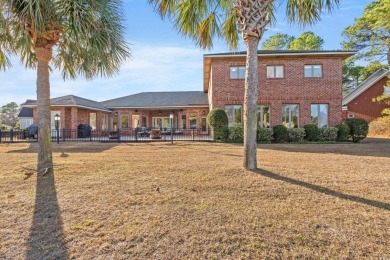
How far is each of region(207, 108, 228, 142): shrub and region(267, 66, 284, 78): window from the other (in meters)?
4.85

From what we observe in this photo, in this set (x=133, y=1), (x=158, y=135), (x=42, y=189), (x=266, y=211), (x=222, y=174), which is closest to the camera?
(x=266, y=211)

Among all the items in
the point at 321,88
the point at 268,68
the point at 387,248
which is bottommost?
the point at 387,248

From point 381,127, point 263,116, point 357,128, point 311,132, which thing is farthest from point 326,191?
point 381,127

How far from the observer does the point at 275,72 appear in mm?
15312

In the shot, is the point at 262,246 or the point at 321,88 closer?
the point at 262,246

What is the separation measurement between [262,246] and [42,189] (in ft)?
14.0

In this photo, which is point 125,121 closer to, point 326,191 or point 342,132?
point 342,132

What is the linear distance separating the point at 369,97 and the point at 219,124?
20462 millimetres

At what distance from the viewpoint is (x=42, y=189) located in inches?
169

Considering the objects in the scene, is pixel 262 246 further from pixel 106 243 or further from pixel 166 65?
pixel 166 65

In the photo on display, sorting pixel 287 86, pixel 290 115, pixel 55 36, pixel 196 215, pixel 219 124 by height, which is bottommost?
pixel 196 215

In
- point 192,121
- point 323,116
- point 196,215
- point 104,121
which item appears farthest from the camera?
point 104,121

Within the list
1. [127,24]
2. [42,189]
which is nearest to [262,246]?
[42,189]

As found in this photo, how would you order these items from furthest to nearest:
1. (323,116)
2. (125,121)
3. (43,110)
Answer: (125,121)
(323,116)
(43,110)
